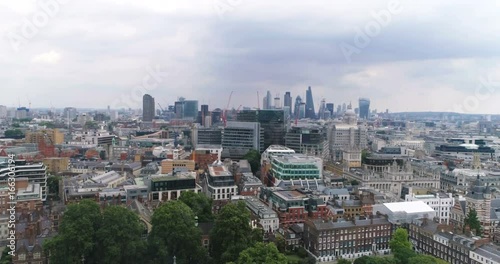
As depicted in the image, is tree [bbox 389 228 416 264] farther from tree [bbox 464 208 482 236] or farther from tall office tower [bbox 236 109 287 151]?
tall office tower [bbox 236 109 287 151]

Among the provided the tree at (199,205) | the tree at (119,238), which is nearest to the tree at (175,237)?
the tree at (119,238)

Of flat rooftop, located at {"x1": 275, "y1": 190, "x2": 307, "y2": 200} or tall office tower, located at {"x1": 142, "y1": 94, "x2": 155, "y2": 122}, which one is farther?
tall office tower, located at {"x1": 142, "y1": 94, "x2": 155, "y2": 122}

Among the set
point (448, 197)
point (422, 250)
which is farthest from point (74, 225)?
point (448, 197)

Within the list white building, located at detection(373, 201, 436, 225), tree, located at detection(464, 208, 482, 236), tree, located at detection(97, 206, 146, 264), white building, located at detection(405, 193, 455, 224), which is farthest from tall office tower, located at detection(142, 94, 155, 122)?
tree, located at detection(97, 206, 146, 264)

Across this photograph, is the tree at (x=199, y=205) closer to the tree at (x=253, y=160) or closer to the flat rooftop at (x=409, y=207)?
the flat rooftop at (x=409, y=207)

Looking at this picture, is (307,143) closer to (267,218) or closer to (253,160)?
(253,160)

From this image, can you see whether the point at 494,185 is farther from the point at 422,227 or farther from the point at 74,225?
the point at 74,225
